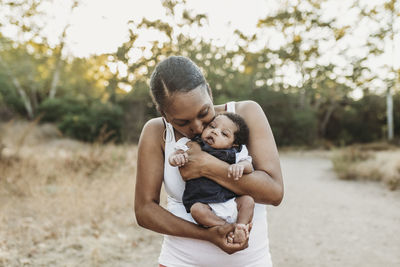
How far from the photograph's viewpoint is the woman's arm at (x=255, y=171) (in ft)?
5.80

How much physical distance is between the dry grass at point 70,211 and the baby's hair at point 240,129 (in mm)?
2928

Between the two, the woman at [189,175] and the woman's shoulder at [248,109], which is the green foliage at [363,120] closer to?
the woman's shoulder at [248,109]

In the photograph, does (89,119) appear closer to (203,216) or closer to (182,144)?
(182,144)

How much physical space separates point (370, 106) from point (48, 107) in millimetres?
21385

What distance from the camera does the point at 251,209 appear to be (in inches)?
68.6

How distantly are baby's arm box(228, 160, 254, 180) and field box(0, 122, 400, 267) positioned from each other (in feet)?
9.95

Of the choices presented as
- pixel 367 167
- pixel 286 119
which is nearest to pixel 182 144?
pixel 367 167

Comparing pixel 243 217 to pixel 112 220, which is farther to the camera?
pixel 112 220

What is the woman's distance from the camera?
177cm

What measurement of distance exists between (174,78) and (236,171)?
550 mm

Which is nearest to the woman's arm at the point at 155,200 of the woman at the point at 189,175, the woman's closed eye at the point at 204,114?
the woman at the point at 189,175

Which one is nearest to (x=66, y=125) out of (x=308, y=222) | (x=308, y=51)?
(x=308, y=222)

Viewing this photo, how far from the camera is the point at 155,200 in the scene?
1879mm

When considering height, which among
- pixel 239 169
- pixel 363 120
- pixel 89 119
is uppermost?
pixel 239 169
